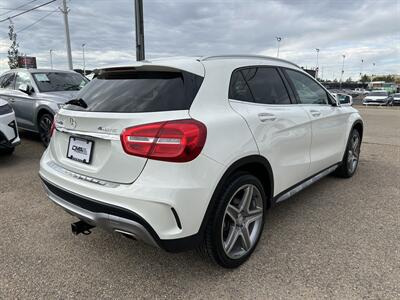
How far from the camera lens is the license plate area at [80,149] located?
7.91 ft

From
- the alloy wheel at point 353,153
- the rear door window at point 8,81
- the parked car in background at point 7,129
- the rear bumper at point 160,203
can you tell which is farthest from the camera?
the rear door window at point 8,81

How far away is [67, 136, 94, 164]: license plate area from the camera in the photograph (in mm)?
2410

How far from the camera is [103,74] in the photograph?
2859 mm

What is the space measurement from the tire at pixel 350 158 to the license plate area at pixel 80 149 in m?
3.70

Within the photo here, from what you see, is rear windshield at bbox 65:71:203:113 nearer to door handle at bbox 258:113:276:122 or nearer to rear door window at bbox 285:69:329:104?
door handle at bbox 258:113:276:122

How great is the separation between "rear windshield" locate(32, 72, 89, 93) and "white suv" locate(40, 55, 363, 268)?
4.85m

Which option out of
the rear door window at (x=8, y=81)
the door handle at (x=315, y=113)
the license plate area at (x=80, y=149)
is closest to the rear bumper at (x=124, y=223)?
the license plate area at (x=80, y=149)

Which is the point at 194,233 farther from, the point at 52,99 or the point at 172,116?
the point at 52,99

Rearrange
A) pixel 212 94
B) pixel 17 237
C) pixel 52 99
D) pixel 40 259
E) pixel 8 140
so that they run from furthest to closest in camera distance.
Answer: pixel 52 99 → pixel 8 140 → pixel 17 237 → pixel 40 259 → pixel 212 94

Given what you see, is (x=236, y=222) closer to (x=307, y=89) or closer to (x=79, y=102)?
(x=79, y=102)

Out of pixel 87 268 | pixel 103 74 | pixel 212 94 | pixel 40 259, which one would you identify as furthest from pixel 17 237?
pixel 212 94

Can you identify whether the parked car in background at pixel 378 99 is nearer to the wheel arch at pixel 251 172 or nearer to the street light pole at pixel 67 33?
the street light pole at pixel 67 33

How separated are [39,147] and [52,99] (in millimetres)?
1231

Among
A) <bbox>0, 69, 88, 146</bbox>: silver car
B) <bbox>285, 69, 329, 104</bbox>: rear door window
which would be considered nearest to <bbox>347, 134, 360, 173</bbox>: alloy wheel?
<bbox>285, 69, 329, 104</bbox>: rear door window
